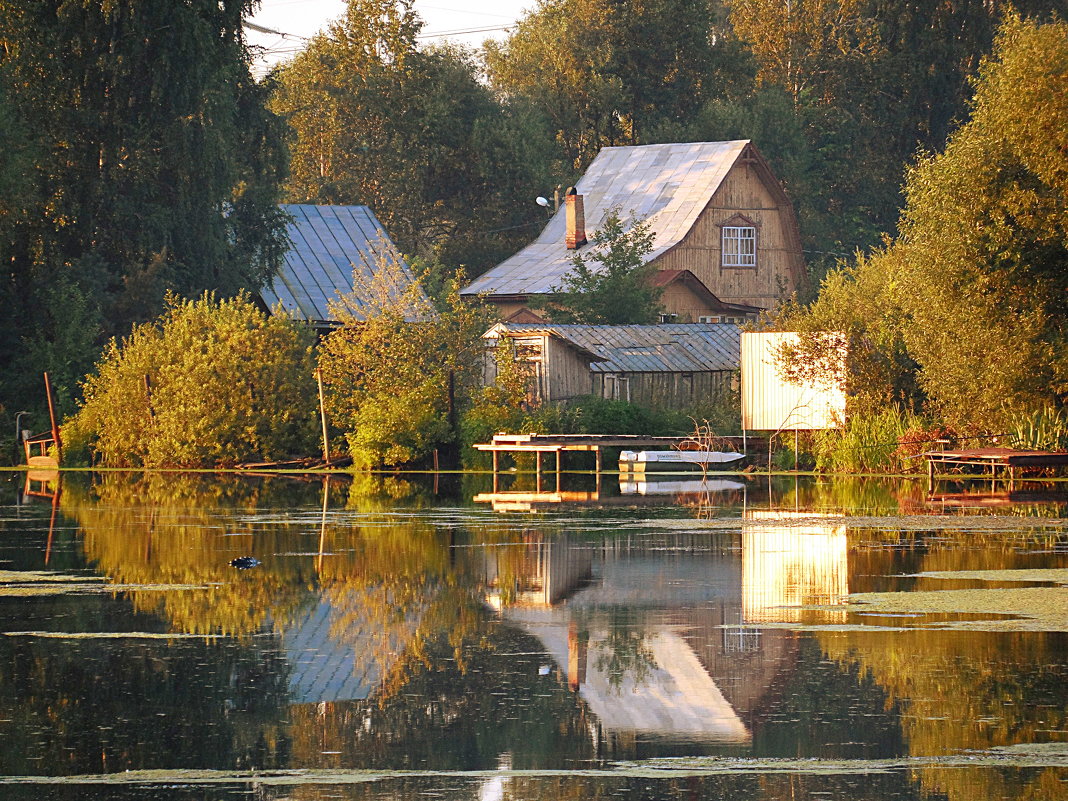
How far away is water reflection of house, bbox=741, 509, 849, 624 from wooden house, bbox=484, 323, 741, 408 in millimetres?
16153

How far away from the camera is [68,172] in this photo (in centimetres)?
4441

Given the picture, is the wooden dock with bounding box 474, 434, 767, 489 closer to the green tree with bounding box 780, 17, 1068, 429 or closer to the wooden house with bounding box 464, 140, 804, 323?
the green tree with bounding box 780, 17, 1068, 429

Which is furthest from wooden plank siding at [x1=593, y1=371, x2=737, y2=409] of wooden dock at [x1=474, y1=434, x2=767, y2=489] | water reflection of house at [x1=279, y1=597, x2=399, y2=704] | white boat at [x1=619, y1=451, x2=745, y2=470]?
water reflection of house at [x1=279, y1=597, x2=399, y2=704]

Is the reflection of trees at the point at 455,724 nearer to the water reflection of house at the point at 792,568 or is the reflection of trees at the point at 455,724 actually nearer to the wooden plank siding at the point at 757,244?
the water reflection of house at the point at 792,568

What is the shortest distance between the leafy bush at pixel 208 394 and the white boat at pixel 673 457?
26.8 ft

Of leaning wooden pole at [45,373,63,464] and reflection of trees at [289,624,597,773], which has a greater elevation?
leaning wooden pole at [45,373,63,464]

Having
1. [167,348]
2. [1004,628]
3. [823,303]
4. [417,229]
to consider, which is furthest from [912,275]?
[417,229]

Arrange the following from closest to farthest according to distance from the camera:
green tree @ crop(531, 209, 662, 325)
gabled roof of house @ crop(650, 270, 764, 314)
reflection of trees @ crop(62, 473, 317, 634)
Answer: reflection of trees @ crop(62, 473, 317, 634) < green tree @ crop(531, 209, 662, 325) < gabled roof of house @ crop(650, 270, 764, 314)

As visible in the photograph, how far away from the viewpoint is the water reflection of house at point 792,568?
14.6 m

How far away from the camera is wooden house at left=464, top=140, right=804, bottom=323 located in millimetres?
58219

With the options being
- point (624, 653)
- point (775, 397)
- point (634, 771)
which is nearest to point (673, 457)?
point (775, 397)

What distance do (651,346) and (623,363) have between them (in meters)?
1.60

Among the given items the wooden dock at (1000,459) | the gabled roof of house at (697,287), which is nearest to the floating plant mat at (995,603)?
the wooden dock at (1000,459)

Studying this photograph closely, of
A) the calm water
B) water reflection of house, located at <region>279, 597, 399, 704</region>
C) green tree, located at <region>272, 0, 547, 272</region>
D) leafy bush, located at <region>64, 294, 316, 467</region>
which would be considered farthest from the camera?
green tree, located at <region>272, 0, 547, 272</region>
